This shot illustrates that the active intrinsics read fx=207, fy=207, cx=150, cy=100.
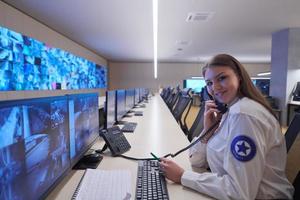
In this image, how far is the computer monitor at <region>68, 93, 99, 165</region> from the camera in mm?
999

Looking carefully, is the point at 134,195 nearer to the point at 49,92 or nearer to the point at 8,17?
the point at 8,17

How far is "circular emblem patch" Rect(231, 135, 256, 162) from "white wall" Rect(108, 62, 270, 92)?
12056 millimetres

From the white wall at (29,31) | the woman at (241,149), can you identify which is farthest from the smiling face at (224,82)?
the white wall at (29,31)

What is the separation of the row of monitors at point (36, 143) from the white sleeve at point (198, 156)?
2.15 feet

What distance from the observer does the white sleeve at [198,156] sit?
119 cm

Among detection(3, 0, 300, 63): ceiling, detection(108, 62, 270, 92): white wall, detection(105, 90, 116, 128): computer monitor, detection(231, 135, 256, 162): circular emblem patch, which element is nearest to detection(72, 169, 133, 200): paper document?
detection(231, 135, 256, 162): circular emblem patch

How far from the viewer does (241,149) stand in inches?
30.1

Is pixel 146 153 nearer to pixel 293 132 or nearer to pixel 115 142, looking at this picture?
pixel 115 142

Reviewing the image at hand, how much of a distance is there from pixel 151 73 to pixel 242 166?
12230mm

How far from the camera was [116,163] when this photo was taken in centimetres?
123

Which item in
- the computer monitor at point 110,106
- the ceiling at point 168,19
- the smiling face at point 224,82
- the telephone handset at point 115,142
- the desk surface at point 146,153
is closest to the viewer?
the desk surface at point 146,153

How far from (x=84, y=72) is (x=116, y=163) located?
293 inches

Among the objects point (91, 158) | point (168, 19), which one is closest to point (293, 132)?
point (91, 158)

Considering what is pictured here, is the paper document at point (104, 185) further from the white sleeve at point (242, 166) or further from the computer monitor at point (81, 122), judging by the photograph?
the white sleeve at point (242, 166)
